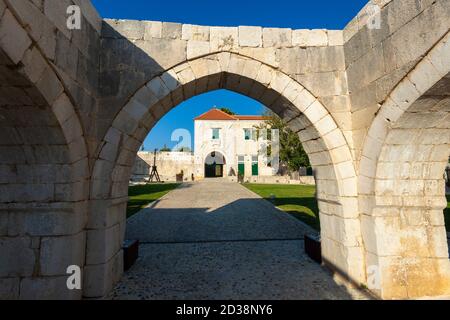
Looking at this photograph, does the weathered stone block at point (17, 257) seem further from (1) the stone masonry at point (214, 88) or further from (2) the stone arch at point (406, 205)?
(2) the stone arch at point (406, 205)

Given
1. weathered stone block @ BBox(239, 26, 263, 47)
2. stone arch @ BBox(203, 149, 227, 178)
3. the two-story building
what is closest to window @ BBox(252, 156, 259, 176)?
the two-story building

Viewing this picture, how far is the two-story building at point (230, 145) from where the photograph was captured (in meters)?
27.8

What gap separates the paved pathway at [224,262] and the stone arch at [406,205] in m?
0.61

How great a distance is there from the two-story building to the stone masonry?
23635 millimetres

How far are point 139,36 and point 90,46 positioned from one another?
0.68m

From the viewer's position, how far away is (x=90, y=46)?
3.29 m

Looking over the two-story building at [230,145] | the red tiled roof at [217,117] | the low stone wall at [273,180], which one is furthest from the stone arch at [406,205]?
the red tiled roof at [217,117]

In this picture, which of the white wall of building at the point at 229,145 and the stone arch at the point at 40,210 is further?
the white wall of building at the point at 229,145
